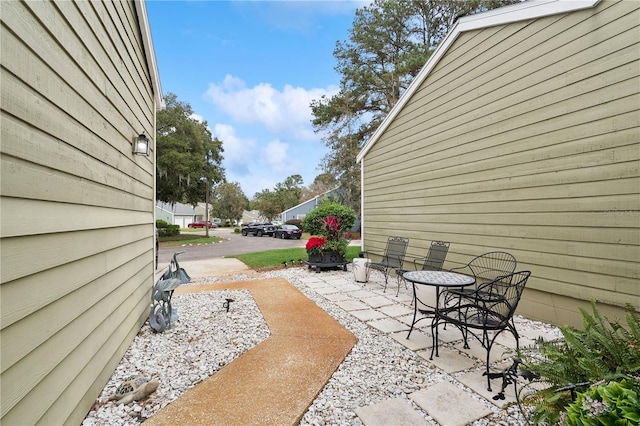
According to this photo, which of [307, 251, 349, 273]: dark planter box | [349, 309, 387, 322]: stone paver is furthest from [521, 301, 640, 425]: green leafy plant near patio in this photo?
[307, 251, 349, 273]: dark planter box

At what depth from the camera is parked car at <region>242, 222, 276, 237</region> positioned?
22438 mm

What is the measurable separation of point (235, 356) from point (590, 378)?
2.60m

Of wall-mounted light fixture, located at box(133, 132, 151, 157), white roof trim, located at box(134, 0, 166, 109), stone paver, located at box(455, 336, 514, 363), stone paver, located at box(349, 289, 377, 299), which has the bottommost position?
stone paver, located at box(455, 336, 514, 363)

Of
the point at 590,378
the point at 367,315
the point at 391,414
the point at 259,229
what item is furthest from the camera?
the point at 259,229

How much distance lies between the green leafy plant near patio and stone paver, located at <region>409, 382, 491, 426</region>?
49cm

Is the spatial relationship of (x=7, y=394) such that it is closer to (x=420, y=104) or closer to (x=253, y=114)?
(x=420, y=104)

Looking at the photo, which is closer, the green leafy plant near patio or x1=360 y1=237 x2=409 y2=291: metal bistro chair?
the green leafy plant near patio

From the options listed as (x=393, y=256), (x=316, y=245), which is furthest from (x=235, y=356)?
(x=316, y=245)

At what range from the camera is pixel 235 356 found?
270cm

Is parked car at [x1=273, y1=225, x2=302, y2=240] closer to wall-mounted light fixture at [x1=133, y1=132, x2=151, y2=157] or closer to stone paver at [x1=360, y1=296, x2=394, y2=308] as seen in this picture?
stone paver at [x1=360, y1=296, x2=394, y2=308]

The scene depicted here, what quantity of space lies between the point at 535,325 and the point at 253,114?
1854 centimetres

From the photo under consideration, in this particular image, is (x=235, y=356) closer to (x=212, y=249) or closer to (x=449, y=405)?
(x=449, y=405)

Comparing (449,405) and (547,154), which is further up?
(547,154)

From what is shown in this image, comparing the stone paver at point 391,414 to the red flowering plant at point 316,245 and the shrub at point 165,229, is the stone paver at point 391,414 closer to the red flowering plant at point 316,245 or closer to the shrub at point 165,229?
the red flowering plant at point 316,245
